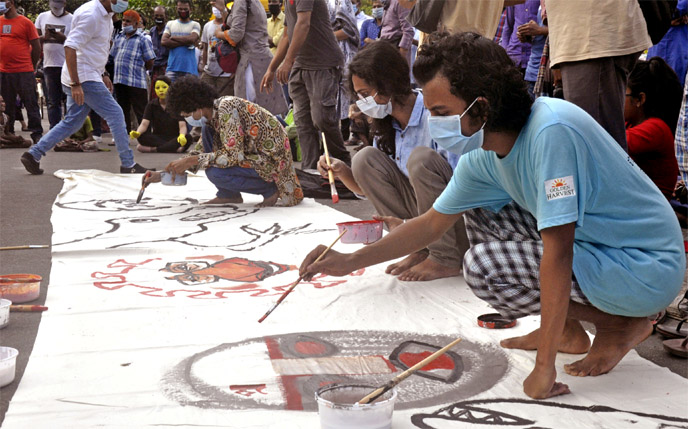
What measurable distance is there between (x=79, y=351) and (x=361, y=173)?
141cm

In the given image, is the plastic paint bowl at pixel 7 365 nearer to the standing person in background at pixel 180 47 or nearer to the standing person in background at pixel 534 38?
the standing person in background at pixel 534 38

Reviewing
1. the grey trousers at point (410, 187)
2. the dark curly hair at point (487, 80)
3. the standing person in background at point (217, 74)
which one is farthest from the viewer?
the standing person in background at point (217, 74)

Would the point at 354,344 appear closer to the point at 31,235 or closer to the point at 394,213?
the point at 394,213

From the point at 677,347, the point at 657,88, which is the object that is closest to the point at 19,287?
the point at 677,347

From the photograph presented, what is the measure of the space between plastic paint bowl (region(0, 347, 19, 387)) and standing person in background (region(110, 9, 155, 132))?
22.2ft

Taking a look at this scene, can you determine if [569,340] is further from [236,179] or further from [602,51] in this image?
[236,179]

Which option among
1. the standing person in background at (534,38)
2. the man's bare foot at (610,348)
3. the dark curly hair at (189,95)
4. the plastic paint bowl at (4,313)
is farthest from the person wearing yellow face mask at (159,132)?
the man's bare foot at (610,348)

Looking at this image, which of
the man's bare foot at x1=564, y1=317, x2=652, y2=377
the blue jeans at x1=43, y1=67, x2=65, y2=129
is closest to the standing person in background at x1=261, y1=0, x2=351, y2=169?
the man's bare foot at x1=564, y1=317, x2=652, y2=377

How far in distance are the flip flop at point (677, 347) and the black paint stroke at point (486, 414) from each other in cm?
48

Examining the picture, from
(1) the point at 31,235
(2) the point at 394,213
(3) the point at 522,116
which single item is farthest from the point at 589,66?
(1) the point at 31,235

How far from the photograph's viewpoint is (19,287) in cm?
265

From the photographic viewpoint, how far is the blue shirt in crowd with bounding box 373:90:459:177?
9.57ft

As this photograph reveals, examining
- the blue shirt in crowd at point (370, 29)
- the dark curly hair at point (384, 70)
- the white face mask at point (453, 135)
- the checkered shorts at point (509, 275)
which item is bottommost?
the checkered shorts at point (509, 275)

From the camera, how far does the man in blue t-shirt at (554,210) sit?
1.75 metres
